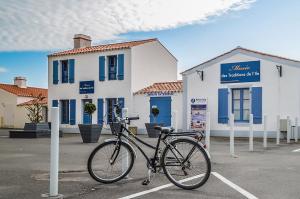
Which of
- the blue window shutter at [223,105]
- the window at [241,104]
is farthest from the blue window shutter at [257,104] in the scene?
the blue window shutter at [223,105]

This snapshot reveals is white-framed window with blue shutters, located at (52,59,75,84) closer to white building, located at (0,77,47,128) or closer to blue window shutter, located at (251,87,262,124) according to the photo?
white building, located at (0,77,47,128)

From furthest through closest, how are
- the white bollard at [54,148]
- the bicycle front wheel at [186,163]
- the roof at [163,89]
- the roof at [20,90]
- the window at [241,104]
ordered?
the roof at [20,90] → the roof at [163,89] → the window at [241,104] → the bicycle front wheel at [186,163] → the white bollard at [54,148]

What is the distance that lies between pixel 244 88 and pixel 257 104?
1.23 metres

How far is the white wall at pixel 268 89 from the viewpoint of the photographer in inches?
811

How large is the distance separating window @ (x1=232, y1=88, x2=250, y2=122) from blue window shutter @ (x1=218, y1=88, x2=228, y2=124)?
1.44 ft

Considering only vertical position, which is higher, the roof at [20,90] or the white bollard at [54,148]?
the roof at [20,90]

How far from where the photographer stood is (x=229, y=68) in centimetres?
2253

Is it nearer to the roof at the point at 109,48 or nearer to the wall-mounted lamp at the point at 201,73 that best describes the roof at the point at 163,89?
the wall-mounted lamp at the point at 201,73

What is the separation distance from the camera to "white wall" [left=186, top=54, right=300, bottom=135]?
67.6 ft

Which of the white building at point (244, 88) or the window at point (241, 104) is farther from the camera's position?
the window at point (241, 104)

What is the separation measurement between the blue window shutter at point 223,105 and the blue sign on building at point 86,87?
31.8ft

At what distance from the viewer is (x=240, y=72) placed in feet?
72.7

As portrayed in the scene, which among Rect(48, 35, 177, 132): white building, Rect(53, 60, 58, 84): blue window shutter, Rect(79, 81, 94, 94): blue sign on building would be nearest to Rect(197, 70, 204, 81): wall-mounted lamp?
Rect(48, 35, 177, 132): white building

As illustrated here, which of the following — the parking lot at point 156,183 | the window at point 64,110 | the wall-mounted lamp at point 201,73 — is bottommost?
the parking lot at point 156,183
